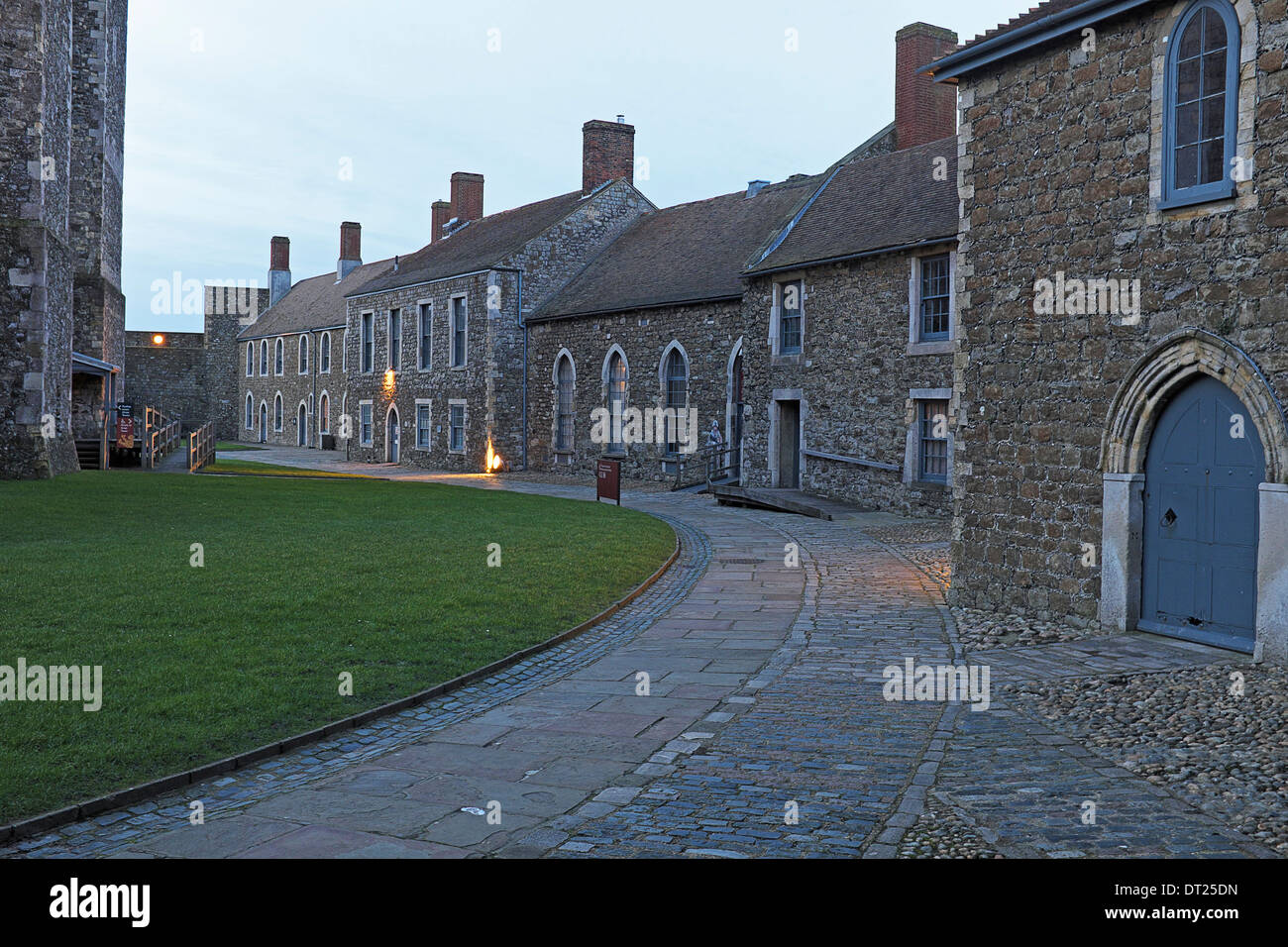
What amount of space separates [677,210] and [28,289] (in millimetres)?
20212

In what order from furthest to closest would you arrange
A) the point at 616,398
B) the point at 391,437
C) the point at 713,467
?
the point at 391,437 < the point at 616,398 < the point at 713,467

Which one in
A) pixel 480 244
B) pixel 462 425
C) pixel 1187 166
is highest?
pixel 480 244

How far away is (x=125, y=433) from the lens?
3102 centimetres

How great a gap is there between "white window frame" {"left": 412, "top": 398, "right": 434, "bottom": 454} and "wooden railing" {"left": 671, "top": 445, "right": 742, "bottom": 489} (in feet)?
48.3

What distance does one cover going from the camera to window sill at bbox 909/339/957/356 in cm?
2044

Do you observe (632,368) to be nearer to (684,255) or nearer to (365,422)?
(684,255)

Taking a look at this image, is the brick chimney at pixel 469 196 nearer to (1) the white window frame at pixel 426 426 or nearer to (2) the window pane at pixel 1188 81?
(1) the white window frame at pixel 426 426

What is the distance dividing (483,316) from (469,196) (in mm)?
15325

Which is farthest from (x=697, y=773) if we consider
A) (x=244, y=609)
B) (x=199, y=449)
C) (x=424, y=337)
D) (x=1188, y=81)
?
(x=424, y=337)

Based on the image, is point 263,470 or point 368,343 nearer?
point 263,470

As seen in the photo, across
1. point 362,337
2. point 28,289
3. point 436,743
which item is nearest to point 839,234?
point 28,289

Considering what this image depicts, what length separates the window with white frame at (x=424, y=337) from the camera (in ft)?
135

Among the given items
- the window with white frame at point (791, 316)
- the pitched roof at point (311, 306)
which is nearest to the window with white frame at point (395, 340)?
the pitched roof at point (311, 306)

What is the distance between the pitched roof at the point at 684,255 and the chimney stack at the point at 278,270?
38.1 m
